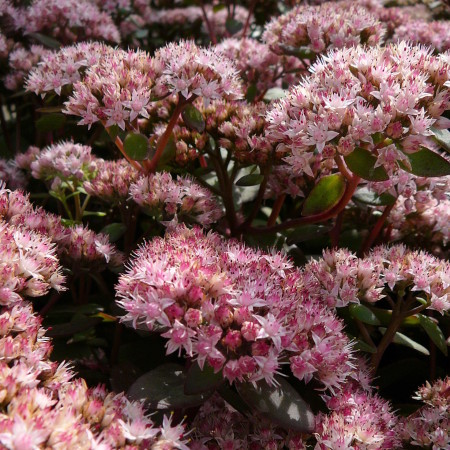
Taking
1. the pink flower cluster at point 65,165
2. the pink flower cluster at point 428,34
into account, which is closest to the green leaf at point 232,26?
the pink flower cluster at point 428,34

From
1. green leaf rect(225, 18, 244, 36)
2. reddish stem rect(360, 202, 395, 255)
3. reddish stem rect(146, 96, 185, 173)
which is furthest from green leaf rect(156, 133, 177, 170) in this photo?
green leaf rect(225, 18, 244, 36)

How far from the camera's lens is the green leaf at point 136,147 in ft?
4.51

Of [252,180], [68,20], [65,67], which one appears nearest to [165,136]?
[252,180]

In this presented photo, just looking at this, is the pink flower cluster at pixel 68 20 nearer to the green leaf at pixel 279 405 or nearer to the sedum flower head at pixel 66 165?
the sedum flower head at pixel 66 165

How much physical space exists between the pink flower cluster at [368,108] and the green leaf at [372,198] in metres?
0.26

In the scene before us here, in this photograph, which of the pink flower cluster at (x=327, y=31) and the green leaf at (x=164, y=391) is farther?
the pink flower cluster at (x=327, y=31)

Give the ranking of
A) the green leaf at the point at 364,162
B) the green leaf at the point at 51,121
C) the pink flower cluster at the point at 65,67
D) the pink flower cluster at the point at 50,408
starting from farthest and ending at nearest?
the green leaf at the point at 51,121
the pink flower cluster at the point at 65,67
the green leaf at the point at 364,162
the pink flower cluster at the point at 50,408

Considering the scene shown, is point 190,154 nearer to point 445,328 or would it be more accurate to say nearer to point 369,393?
point 369,393

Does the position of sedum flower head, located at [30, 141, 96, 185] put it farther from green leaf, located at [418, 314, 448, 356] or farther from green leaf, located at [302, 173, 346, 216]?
green leaf, located at [418, 314, 448, 356]

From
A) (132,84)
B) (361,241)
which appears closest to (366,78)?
(132,84)

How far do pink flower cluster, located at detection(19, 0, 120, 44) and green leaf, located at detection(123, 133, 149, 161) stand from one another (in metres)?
0.87

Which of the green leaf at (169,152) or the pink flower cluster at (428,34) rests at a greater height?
the pink flower cluster at (428,34)

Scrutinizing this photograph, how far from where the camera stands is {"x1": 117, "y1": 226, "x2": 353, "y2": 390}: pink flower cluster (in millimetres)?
951

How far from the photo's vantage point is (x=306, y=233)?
151 centimetres
